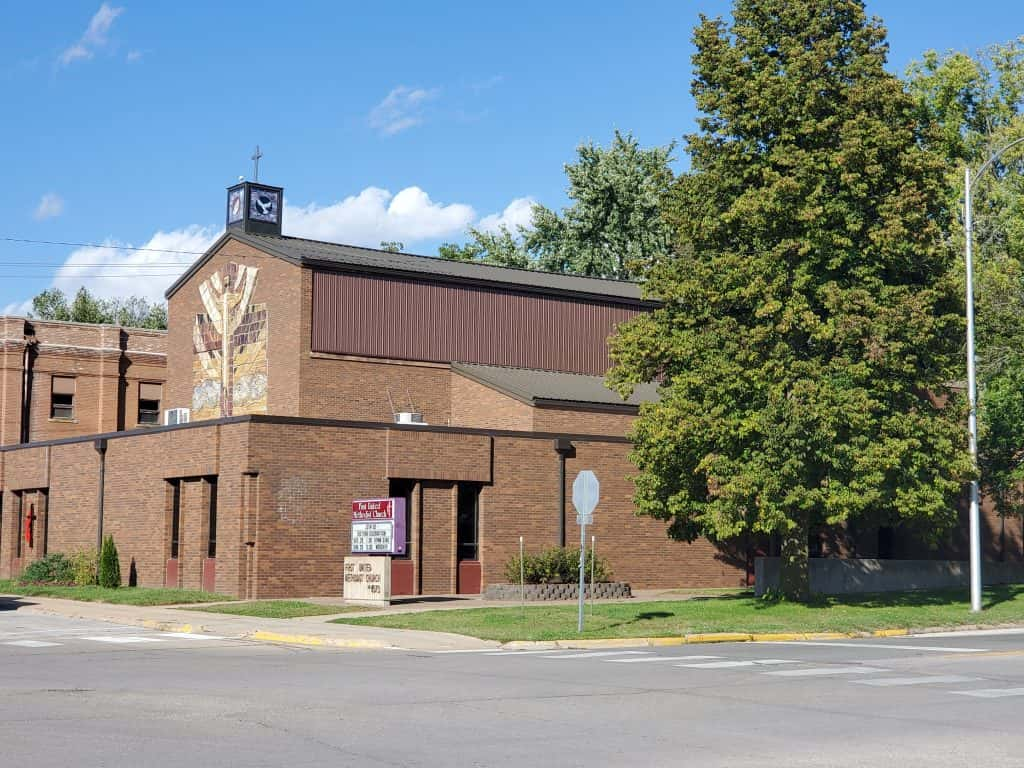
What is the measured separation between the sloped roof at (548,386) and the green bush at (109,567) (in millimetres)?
12775

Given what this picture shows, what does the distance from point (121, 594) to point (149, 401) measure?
29.3m

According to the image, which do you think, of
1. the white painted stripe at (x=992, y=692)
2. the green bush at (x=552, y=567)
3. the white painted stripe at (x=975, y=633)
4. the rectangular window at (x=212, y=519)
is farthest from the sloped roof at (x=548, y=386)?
the white painted stripe at (x=992, y=692)

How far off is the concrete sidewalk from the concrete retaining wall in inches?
527

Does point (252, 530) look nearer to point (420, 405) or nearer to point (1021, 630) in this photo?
point (420, 405)

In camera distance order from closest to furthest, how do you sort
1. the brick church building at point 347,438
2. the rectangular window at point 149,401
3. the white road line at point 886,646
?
the white road line at point 886,646 < the brick church building at point 347,438 < the rectangular window at point 149,401

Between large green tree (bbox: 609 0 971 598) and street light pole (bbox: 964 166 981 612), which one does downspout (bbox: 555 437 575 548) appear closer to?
large green tree (bbox: 609 0 971 598)

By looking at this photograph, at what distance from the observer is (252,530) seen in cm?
3450

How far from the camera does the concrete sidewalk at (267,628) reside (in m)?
23.3

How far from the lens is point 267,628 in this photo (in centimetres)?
2600

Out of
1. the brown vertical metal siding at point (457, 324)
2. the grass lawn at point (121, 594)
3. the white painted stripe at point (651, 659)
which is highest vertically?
the brown vertical metal siding at point (457, 324)

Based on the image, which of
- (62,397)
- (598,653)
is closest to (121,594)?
(598,653)

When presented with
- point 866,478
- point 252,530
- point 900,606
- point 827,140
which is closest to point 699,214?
point 827,140

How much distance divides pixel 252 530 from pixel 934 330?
58.9 feet

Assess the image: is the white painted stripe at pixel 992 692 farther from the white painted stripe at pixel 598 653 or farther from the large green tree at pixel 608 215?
the large green tree at pixel 608 215
